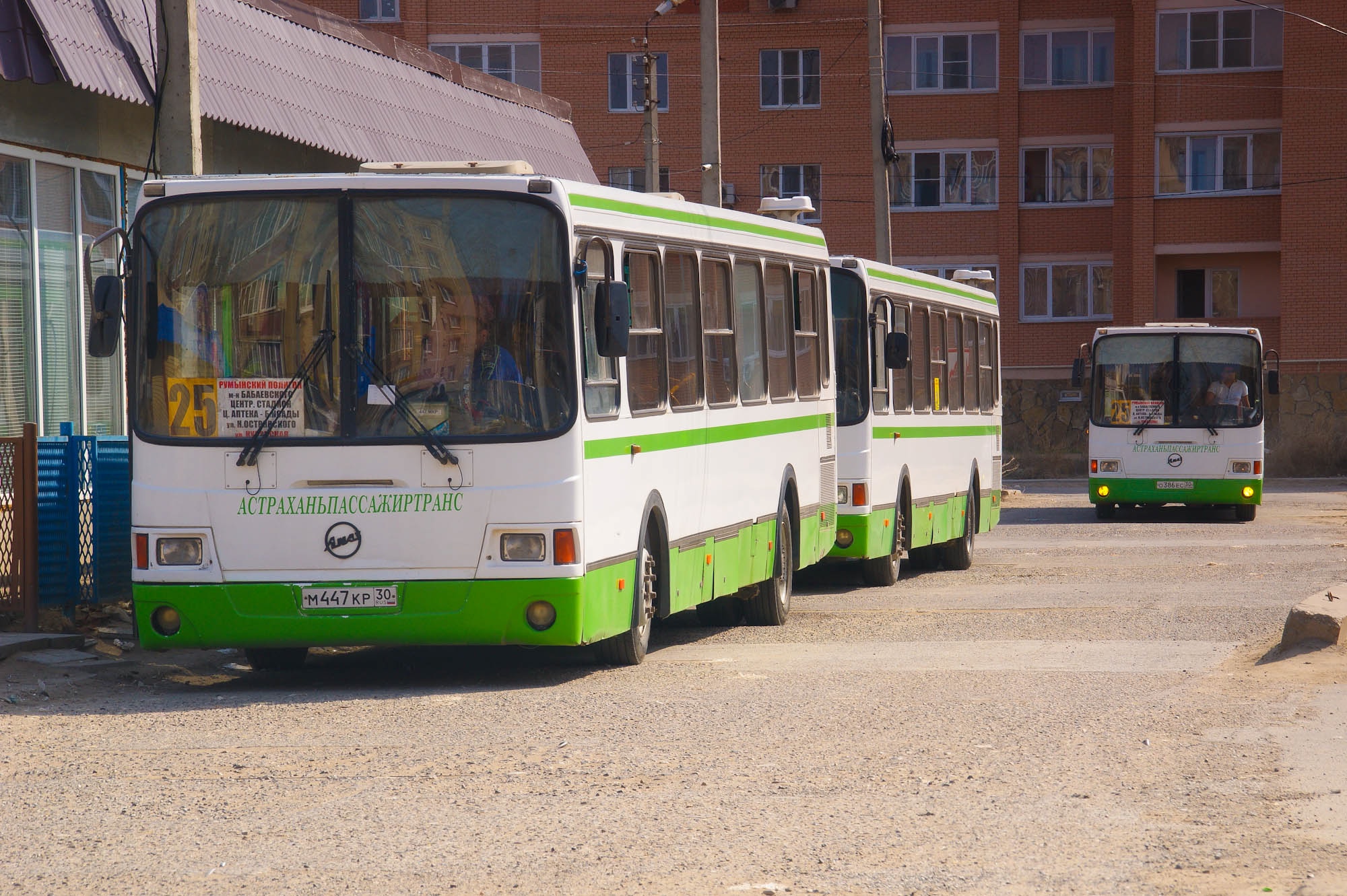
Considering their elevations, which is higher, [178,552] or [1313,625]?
[178,552]

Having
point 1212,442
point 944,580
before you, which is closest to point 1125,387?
point 1212,442

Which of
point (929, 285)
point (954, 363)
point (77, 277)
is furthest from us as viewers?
point (954, 363)

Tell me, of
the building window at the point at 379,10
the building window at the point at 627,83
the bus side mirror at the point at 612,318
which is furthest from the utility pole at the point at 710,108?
the building window at the point at 379,10

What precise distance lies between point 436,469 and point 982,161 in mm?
41848

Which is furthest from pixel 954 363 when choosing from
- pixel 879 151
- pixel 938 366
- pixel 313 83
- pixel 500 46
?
pixel 500 46

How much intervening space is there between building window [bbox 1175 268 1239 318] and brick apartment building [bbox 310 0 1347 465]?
0.17 ft

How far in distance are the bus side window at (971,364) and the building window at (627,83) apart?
98.7 feet

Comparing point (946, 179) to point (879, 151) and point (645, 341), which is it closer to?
point (879, 151)

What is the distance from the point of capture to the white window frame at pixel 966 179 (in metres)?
50.4

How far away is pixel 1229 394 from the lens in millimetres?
29344

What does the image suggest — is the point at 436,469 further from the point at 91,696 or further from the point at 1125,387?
the point at 1125,387

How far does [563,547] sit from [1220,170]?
134 feet

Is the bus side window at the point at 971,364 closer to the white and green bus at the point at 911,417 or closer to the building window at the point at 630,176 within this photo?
the white and green bus at the point at 911,417

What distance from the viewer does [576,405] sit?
34.5 feet
